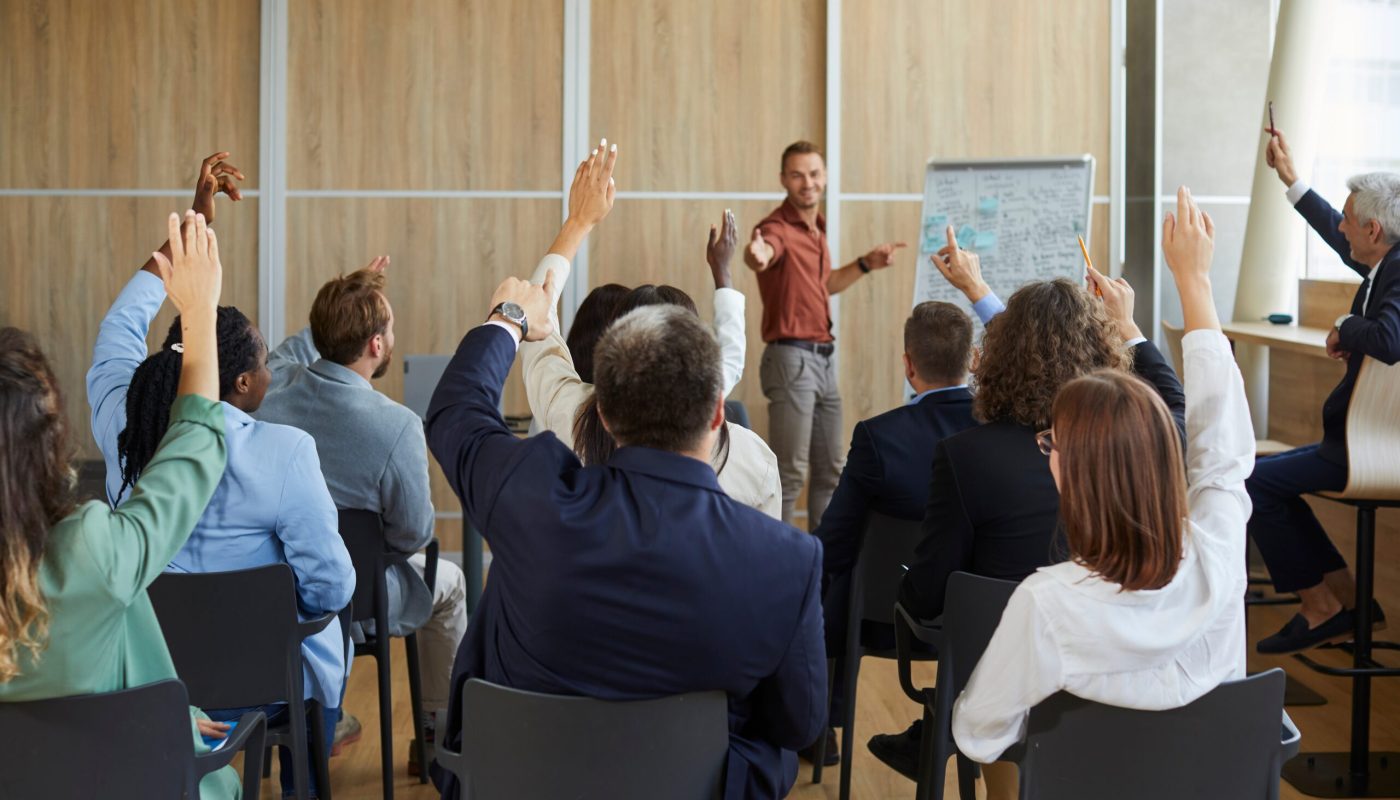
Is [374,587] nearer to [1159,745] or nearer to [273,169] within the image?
[1159,745]

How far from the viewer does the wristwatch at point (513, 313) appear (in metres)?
1.78

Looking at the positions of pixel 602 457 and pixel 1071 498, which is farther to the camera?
pixel 602 457

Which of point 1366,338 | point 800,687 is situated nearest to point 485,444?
point 800,687

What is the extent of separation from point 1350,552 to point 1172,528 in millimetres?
3307

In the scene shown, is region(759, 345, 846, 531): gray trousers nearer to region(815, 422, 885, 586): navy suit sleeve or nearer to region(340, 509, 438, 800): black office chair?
region(815, 422, 885, 586): navy suit sleeve

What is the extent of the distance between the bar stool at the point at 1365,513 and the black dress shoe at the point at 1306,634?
0.25m

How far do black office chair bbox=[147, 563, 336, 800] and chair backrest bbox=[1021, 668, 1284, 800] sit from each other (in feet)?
4.32

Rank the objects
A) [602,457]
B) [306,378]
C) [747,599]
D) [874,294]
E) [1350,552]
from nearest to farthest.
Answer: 1. [747,599]
2. [602,457]
3. [306,378]
4. [1350,552]
5. [874,294]

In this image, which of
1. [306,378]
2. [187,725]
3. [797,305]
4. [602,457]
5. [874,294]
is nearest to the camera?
[187,725]

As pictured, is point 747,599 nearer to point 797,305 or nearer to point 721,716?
point 721,716

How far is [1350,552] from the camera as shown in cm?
451

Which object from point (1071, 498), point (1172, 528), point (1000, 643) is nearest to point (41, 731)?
point (1000, 643)

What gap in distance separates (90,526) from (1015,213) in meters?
4.45

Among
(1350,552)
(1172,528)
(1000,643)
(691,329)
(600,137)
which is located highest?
(600,137)
